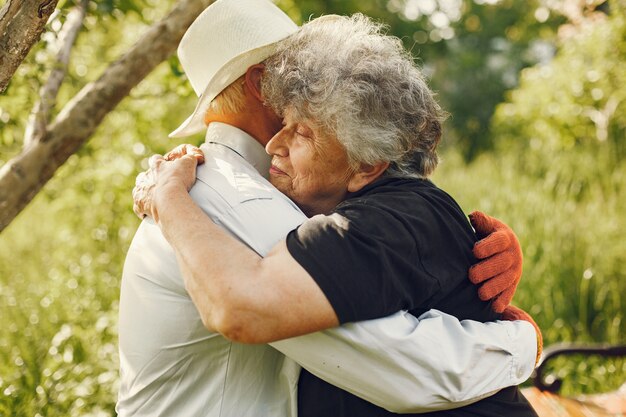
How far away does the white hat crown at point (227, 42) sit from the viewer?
6.68 feet

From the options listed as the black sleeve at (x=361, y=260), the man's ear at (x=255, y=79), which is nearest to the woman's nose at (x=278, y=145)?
the man's ear at (x=255, y=79)

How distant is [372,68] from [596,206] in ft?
15.8

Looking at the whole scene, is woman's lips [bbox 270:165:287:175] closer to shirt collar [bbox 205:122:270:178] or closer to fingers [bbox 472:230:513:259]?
shirt collar [bbox 205:122:270:178]

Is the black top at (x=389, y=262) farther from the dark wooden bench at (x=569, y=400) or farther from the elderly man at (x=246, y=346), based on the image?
the dark wooden bench at (x=569, y=400)

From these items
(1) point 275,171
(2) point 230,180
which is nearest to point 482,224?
(1) point 275,171

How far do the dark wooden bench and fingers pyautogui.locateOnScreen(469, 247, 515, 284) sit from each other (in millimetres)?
1312

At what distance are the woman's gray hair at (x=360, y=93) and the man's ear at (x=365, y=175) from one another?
27mm

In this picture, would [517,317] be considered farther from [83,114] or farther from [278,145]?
[83,114]

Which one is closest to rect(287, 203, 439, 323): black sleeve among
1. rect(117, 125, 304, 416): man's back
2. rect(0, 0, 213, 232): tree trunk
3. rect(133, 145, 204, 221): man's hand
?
rect(117, 125, 304, 416): man's back

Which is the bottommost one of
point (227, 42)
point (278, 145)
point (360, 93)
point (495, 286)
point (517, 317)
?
point (517, 317)

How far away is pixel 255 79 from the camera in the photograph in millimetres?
2070

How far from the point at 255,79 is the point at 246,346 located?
0.77 metres

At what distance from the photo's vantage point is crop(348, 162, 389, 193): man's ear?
1912 millimetres

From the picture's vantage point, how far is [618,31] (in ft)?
27.2
